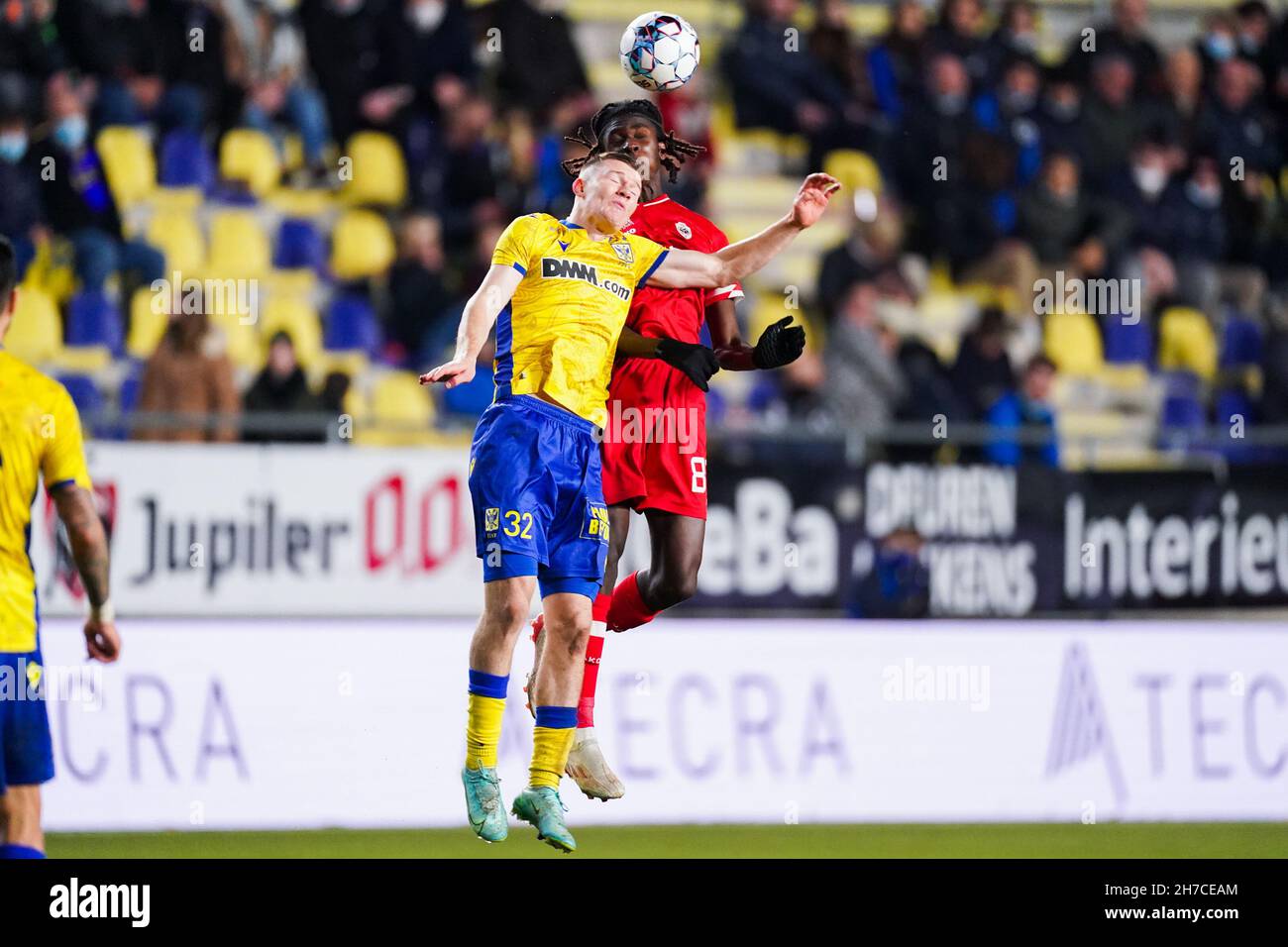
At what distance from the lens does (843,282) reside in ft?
48.1

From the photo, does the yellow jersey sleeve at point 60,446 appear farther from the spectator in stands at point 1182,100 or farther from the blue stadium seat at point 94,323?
the spectator in stands at point 1182,100

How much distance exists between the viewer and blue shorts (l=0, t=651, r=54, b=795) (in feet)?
21.4

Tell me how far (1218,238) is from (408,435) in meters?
7.64

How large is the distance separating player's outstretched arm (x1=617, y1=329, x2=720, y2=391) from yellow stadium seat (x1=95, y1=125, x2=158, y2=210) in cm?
718

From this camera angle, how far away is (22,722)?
6535 millimetres

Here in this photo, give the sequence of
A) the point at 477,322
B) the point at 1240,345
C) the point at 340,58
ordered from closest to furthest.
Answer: the point at 477,322
the point at 340,58
the point at 1240,345

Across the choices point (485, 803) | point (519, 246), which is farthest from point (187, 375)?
point (485, 803)

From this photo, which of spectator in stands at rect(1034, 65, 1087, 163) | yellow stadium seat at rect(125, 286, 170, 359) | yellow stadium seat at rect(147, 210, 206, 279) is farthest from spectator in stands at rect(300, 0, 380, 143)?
spectator in stands at rect(1034, 65, 1087, 163)

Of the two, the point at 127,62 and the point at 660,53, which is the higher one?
the point at 127,62

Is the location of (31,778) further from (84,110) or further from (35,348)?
(84,110)

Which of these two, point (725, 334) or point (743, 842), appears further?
point (743, 842)

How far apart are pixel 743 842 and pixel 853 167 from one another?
691 cm

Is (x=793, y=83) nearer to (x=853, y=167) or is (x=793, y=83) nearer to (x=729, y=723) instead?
(x=853, y=167)
